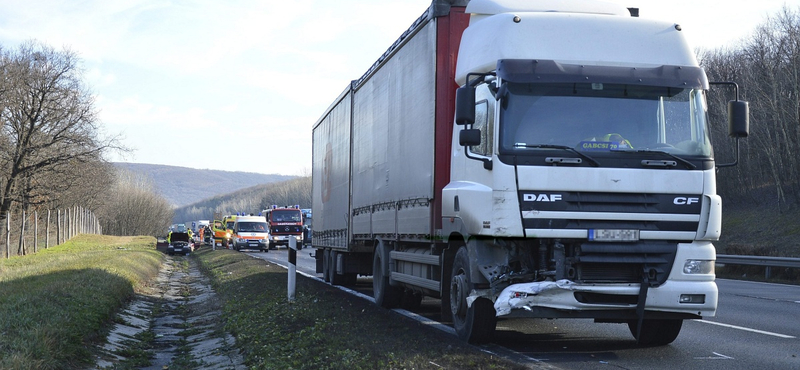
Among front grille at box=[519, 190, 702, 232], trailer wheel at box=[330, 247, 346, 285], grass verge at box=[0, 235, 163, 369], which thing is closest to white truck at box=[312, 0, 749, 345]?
front grille at box=[519, 190, 702, 232]

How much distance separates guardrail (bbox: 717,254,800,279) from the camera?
22.8 metres

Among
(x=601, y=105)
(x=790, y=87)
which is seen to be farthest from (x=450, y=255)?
(x=790, y=87)

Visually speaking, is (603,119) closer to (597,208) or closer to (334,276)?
(597,208)

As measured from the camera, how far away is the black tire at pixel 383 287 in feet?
45.7

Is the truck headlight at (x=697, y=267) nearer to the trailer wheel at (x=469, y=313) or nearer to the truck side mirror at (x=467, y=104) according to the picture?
the trailer wheel at (x=469, y=313)

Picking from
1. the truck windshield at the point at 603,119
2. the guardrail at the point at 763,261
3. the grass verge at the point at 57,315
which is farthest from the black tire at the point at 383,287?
the guardrail at the point at 763,261

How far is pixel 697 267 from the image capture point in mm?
8719

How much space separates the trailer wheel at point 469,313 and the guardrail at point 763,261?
1591cm

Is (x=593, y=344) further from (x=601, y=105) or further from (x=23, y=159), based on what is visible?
(x=23, y=159)

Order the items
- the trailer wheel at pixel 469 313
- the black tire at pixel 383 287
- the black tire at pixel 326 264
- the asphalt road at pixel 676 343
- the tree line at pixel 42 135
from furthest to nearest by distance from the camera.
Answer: the tree line at pixel 42 135, the black tire at pixel 326 264, the black tire at pixel 383 287, the trailer wheel at pixel 469 313, the asphalt road at pixel 676 343

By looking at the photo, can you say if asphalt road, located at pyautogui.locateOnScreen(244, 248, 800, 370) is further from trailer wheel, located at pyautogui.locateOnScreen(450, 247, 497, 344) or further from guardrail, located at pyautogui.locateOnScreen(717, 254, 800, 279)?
guardrail, located at pyautogui.locateOnScreen(717, 254, 800, 279)

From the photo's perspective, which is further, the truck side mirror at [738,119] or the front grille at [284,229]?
A: the front grille at [284,229]

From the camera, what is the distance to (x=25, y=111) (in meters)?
46.7

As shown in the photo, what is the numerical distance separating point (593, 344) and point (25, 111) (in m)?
43.5
